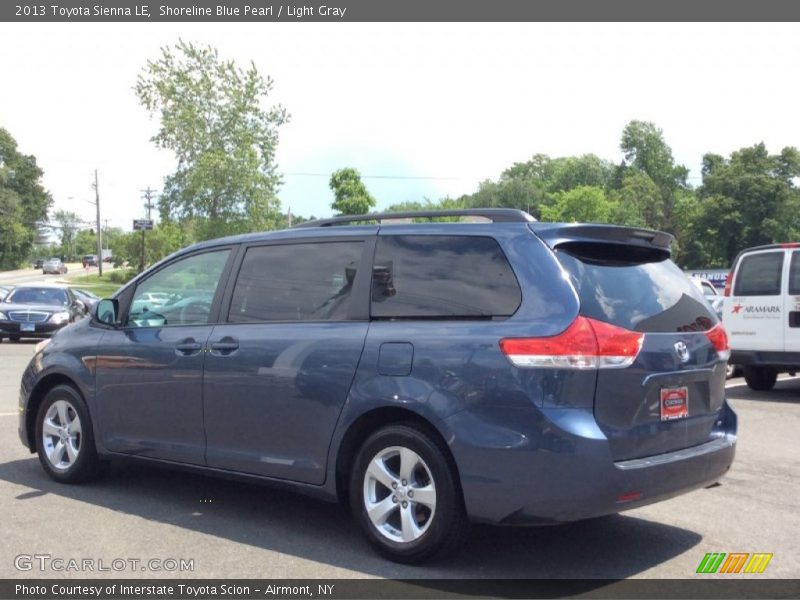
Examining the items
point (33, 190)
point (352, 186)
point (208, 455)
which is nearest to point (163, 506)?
point (208, 455)

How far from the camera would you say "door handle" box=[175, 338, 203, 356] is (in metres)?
6.01

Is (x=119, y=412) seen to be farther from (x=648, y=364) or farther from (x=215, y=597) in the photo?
(x=648, y=364)

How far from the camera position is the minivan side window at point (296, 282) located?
219 inches

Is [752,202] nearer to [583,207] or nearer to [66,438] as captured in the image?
[583,207]

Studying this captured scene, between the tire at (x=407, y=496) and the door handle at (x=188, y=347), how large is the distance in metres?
1.52

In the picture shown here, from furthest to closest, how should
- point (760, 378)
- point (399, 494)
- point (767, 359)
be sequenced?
point (760, 378) < point (767, 359) < point (399, 494)

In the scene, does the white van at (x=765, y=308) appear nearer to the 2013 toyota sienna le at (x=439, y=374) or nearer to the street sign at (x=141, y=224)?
the 2013 toyota sienna le at (x=439, y=374)

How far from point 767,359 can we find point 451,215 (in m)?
8.61

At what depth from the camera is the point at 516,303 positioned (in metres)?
4.79

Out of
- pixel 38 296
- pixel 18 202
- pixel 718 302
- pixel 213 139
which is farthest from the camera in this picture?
pixel 18 202

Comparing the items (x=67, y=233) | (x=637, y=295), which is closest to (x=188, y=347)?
(x=637, y=295)

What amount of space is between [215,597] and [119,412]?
2366mm

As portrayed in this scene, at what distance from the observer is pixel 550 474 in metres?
4.48

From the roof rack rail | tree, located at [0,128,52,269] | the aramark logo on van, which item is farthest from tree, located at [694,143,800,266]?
the roof rack rail
